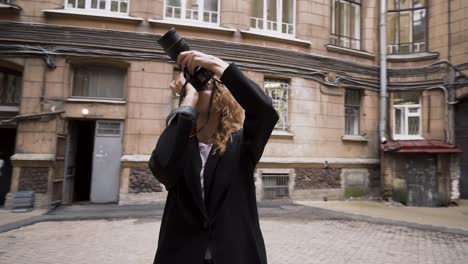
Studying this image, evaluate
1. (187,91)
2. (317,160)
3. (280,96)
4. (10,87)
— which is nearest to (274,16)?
(280,96)

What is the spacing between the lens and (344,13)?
12859mm

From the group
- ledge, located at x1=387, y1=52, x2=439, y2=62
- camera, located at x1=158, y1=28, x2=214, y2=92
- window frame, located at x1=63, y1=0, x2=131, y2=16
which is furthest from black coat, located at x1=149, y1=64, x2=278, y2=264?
ledge, located at x1=387, y1=52, x2=439, y2=62

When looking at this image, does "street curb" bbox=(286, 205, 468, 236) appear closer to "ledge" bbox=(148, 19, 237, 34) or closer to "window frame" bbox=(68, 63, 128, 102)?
"ledge" bbox=(148, 19, 237, 34)

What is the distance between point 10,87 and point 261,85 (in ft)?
25.8

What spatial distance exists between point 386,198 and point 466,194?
129 inches

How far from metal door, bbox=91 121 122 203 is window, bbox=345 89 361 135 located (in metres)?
8.58

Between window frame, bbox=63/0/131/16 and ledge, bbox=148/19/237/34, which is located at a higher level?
window frame, bbox=63/0/131/16

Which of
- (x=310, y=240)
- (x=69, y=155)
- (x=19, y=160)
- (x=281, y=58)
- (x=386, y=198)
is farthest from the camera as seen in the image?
(x=386, y=198)

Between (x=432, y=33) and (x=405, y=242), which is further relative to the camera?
(x=432, y=33)

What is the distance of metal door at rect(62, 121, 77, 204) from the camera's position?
31.2ft

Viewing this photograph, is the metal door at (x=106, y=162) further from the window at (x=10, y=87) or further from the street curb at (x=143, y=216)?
the window at (x=10, y=87)

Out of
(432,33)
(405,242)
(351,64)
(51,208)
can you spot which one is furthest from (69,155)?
(432,33)

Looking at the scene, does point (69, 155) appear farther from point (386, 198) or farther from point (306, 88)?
point (386, 198)

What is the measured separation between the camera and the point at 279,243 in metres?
6.04
